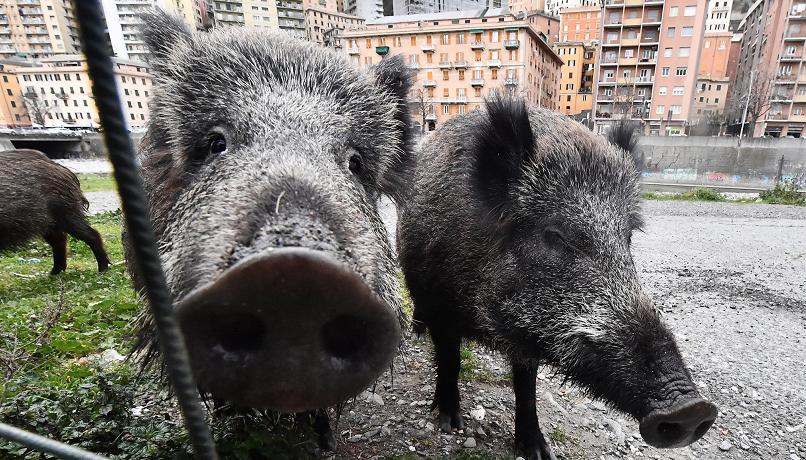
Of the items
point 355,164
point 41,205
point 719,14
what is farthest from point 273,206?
point 719,14

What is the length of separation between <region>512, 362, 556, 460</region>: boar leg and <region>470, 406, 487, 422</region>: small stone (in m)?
0.42

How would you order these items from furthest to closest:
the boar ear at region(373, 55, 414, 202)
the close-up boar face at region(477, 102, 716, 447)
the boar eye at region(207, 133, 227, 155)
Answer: the boar ear at region(373, 55, 414, 202)
the close-up boar face at region(477, 102, 716, 447)
the boar eye at region(207, 133, 227, 155)

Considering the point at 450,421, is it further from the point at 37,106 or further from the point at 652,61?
the point at 37,106

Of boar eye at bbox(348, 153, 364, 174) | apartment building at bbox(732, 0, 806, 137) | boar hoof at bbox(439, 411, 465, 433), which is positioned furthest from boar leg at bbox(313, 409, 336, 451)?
apartment building at bbox(732, 0, 806, 137)

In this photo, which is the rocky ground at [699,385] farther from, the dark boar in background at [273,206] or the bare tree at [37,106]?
the bare tree at [37,106]

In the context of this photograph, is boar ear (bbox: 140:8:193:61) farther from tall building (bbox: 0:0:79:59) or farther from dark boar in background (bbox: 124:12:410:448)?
tall building (bbox: 0:0:79:59)

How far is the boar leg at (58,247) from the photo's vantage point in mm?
5746

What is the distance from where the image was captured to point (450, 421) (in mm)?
3350

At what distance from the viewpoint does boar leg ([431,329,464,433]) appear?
3.35 m

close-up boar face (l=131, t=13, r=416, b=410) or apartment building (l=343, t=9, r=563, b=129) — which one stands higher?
apartment building (l=343, t=9, r=563, b=129)

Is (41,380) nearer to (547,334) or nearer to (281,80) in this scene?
(281,80)

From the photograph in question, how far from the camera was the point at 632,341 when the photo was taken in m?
2.08

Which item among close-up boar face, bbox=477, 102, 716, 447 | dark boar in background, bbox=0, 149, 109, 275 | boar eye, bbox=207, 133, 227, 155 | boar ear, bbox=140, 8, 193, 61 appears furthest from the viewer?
dark boar in background, bbox=0, 149, 109, 275

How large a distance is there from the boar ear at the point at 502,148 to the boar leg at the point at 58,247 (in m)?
6.16
